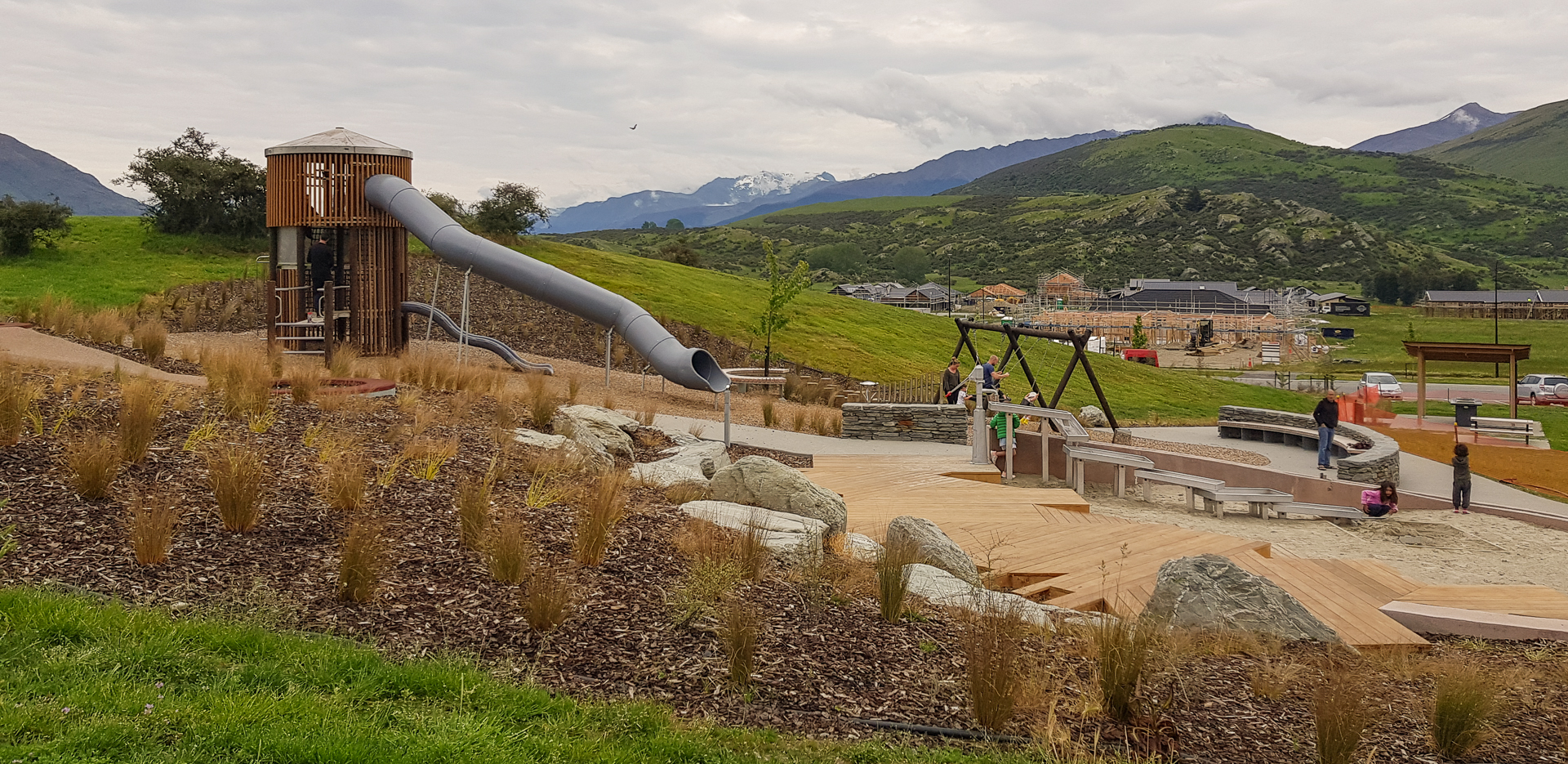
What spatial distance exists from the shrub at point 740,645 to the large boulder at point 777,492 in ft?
12.8

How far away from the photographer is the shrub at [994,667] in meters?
4.94

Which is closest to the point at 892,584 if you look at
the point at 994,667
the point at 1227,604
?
the point at 994,667

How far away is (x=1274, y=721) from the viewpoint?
5.40m

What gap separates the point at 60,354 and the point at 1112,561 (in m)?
14.1

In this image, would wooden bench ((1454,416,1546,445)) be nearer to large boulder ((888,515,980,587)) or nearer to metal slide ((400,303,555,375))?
large boulder ((888,515,980,587))

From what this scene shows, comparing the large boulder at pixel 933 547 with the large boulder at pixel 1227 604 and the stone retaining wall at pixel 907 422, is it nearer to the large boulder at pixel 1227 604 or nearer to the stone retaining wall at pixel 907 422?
the large boulder at pixel 1227 604

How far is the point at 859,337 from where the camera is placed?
37.2 metres

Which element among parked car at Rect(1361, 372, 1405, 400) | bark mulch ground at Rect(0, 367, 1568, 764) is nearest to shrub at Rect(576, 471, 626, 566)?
bark mulch ground at Rect(0, 367, 1568, 764)

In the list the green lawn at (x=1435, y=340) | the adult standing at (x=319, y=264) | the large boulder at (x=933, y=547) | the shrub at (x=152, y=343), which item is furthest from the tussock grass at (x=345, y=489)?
the green lawn at (x=1435, y=340)

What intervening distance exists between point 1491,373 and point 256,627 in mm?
68577

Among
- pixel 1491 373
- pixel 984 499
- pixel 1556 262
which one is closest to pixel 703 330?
pixel 984 499

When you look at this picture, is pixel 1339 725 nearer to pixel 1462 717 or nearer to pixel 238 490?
pixel 1462 717

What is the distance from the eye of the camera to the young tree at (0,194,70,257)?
28203mm

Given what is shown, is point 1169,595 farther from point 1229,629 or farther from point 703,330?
point 703,330
